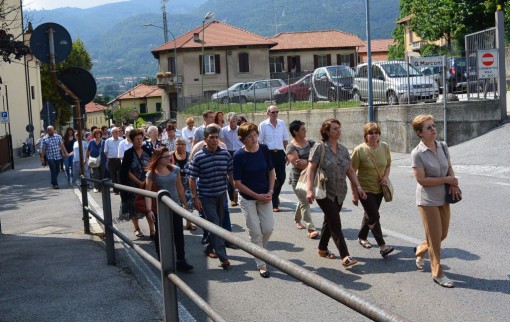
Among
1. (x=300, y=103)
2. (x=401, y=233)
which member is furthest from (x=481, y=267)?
(x=300, y=103)

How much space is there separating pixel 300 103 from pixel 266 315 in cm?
2708

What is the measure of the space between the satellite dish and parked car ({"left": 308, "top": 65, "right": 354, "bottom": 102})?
17038 mm

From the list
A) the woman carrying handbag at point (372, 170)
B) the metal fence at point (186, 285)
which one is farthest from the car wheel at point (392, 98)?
the metal fence at point (186, 285)

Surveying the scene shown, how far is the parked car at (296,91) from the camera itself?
98.1 ft

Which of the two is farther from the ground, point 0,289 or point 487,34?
point 487,34

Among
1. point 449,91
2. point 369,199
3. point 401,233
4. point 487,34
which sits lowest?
point 401,233

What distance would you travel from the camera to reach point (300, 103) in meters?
30.4

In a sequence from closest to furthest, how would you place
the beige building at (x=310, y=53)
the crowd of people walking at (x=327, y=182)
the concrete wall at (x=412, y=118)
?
the crowd of people walking at (x=327, y=182) → the concrete wall at (x=412, y=118) → the beige building at (x=310, y=53)

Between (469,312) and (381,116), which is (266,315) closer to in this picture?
(469,312)

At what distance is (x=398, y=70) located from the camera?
23641mm

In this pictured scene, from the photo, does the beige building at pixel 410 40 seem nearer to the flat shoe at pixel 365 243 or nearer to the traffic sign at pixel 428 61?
the traffic sign at pixel 428 61

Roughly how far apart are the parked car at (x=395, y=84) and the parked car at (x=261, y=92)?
8.02 m

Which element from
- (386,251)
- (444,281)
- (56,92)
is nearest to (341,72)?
(386,251)

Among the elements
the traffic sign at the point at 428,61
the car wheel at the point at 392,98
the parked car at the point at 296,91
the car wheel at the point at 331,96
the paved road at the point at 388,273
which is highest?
the traffic sign at the point at 428,61
